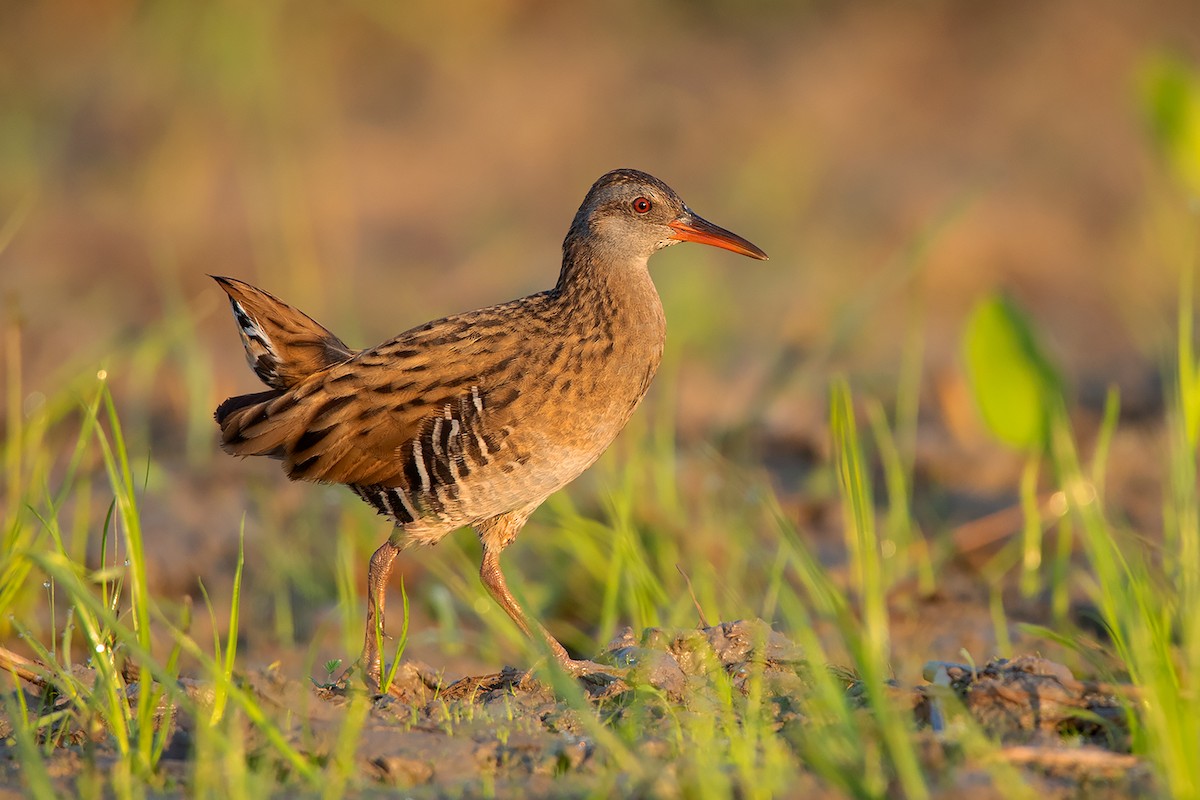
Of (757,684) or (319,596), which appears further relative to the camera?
(319,596)

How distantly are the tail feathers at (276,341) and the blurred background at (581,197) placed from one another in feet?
A: 2.62

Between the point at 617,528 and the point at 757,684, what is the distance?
1108 millimetres

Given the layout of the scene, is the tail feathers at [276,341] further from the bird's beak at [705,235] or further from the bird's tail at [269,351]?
the bird's beak at [705,235]

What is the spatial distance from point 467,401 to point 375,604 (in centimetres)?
64

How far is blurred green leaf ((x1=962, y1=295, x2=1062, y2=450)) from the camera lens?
16.8 ft

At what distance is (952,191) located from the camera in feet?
32.5

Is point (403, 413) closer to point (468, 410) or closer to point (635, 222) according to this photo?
point (468, 410)

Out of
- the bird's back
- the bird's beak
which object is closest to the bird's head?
the bird's beak

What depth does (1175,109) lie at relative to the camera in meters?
5.74

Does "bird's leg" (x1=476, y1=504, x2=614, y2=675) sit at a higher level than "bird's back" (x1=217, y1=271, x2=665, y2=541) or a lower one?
lower

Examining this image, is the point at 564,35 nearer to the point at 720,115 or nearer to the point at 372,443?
the point at 720,115

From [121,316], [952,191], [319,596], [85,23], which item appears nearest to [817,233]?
[952,191]

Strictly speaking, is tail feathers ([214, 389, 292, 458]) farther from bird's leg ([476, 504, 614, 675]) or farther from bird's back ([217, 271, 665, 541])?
bird's leg ([476, 504, 614, 675])

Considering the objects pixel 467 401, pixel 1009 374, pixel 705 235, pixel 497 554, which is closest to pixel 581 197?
pixel 1009 374
